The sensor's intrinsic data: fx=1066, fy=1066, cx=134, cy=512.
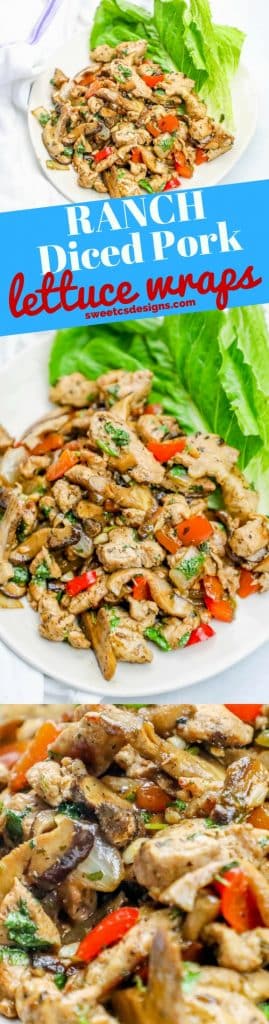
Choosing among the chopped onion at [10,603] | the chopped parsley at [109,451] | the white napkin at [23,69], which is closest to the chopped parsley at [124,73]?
the white napkin at [23,69]

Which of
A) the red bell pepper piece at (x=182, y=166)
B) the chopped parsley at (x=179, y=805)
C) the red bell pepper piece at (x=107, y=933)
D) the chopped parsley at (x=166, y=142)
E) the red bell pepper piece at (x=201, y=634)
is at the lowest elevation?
the red bell pepper piece at (x=107, y=933)

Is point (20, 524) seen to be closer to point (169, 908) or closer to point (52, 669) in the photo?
point (52, 669)

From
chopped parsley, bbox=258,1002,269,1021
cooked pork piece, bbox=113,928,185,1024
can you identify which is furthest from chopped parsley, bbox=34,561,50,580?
chopped parsley, bbox=258,1002,269,1021

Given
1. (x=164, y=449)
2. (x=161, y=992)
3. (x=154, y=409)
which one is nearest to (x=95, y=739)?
(x=161, y=992)

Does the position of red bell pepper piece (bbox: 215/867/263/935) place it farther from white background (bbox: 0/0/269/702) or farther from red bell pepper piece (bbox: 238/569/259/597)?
red bell pepper piece (bbox: 238/569/259/597)

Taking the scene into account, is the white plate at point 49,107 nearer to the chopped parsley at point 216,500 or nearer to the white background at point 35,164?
the white background at point 35,164

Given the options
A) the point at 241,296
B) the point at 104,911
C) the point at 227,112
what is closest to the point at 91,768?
the point at 104,911
